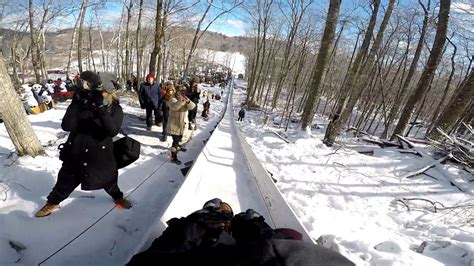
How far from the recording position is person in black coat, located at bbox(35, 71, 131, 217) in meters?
2.49

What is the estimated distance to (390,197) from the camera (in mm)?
4344

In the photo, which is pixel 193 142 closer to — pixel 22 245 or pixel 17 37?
pixel 22 245

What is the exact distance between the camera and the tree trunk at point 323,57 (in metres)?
7.92

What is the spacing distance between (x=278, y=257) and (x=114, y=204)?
2.56 meters

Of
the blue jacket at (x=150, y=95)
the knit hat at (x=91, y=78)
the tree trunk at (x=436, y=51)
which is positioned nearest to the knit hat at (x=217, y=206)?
the knit hat at (x=91, y=78)

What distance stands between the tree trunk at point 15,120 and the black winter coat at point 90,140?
5.68 feet

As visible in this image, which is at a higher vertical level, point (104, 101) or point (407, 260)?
point (104, 101)

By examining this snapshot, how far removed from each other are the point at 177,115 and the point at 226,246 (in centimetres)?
417

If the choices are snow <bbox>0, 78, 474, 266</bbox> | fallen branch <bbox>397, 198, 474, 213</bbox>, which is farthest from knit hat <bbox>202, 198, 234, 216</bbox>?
fallen branch <bbox>397, 198, 474, 213</bbox>

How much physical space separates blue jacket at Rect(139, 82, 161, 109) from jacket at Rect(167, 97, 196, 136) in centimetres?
185

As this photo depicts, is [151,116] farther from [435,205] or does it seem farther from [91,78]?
[435,205]

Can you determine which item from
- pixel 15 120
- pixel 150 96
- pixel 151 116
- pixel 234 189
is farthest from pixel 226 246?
pixel 151 116

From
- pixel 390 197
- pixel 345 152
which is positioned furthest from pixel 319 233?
pixel 345 152

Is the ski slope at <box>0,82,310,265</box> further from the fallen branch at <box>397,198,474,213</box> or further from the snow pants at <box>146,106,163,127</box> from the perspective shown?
the snow pants at <box>146,106,163,127</box>
